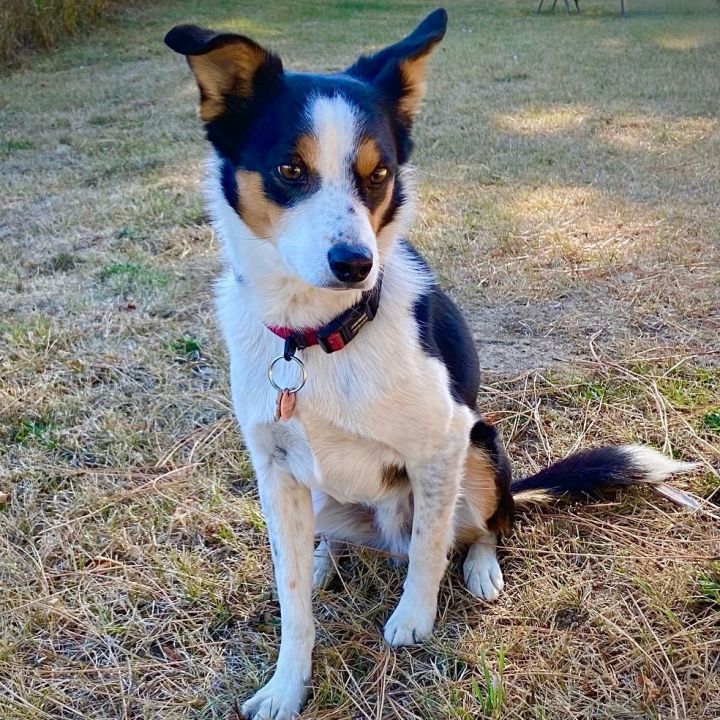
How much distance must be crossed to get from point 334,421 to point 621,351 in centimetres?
193

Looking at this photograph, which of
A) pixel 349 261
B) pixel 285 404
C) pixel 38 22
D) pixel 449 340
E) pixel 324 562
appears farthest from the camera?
pixel 38 22

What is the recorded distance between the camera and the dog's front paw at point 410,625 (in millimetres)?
2207

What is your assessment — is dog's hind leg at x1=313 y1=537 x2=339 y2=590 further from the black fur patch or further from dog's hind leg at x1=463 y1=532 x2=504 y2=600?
the black fur patch

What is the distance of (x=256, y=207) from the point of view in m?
1.95

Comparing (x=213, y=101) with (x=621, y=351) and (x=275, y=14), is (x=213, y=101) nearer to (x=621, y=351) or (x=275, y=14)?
(x=621, y=351)

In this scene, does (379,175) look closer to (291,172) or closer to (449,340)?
(291,172)

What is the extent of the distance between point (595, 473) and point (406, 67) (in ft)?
4.59

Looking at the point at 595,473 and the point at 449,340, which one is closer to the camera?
the point at 449,340

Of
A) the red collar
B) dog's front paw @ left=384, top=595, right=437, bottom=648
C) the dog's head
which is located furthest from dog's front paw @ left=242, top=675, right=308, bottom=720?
the dog's head

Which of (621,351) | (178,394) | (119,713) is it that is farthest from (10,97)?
(119,713)

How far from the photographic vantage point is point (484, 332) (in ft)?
12.3

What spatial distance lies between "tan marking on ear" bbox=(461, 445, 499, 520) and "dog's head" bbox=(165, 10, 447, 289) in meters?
0.71

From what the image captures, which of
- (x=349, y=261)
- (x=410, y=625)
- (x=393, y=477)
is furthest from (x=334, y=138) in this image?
(x=410, y=625)

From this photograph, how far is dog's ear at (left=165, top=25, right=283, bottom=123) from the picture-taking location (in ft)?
6.22
